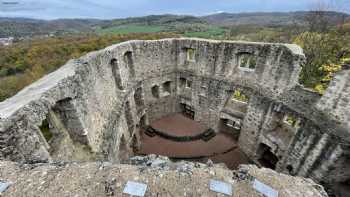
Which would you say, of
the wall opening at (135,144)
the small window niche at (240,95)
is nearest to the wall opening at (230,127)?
the small window niche at (240,95)

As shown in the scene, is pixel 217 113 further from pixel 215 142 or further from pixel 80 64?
pixel 80 64

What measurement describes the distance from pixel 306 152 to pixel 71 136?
10808 millimetres


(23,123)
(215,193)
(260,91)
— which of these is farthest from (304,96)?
(23,123)

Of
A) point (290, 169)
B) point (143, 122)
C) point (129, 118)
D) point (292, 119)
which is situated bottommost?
point (143, 122)

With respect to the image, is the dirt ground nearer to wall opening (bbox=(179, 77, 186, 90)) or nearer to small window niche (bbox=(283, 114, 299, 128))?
wall opening (bbox=(179, 77, 186, 90))

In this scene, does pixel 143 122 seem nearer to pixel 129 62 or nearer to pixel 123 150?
pixel 123 150

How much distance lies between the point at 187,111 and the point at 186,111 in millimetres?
131

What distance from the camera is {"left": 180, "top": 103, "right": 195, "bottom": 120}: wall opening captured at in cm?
1658

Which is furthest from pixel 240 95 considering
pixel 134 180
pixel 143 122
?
pixel 134 180

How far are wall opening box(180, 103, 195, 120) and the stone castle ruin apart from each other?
0.10m

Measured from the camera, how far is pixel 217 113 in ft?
46.2

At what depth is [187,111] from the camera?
16984mm

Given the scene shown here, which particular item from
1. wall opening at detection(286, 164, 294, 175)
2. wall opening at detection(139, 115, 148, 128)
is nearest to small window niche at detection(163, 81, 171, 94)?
wall opening at detection(139, 115, 148, 128)

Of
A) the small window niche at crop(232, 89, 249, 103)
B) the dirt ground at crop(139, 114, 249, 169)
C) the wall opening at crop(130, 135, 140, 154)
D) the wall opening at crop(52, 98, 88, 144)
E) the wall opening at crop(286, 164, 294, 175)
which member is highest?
the wall opening at crop(52, 98, 88, 144)
